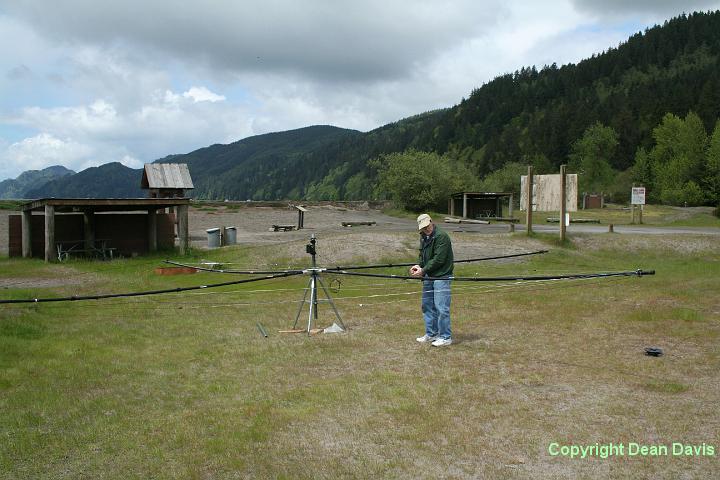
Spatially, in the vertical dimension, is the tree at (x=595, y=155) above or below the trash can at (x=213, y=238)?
above

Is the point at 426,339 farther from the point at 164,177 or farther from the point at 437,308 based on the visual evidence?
the point at 164,177

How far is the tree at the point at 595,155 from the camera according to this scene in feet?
337

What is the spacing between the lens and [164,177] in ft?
115

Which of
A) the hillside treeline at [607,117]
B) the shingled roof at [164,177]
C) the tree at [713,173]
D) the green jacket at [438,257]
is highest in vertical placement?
the hillside treeline at [607,117]

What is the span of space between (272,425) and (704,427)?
4.27 m

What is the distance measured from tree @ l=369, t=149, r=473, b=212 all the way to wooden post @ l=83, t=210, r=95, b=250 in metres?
33.8

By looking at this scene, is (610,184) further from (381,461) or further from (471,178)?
(381,461)

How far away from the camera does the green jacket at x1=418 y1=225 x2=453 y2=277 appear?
1010 centimetres

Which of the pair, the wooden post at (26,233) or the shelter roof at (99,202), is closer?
the shelter roof at (99,202)

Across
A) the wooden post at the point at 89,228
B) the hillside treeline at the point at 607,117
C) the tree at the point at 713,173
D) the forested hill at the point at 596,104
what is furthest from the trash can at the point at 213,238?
the forested hill at the point at 596,104

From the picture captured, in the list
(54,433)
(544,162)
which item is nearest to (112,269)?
(54,433)

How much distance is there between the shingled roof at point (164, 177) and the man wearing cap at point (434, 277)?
27.3m

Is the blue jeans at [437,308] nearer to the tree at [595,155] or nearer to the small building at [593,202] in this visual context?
the small building at [593,202]

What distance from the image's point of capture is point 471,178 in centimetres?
6475
